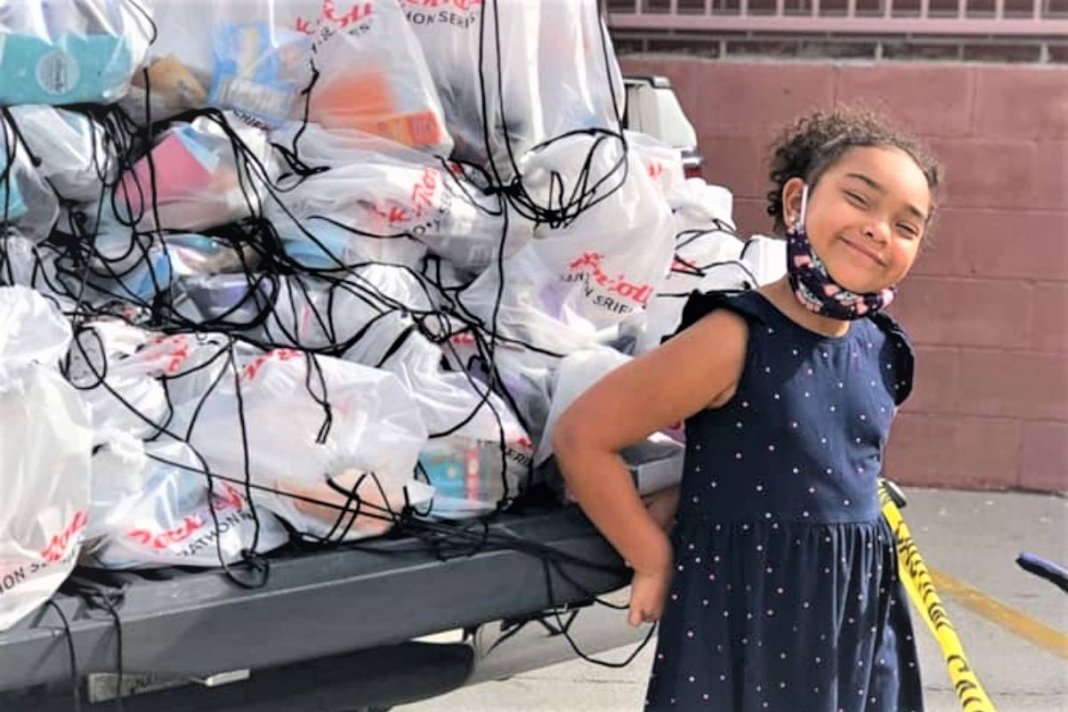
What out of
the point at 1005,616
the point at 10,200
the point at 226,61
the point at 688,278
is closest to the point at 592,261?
the point at 688,278

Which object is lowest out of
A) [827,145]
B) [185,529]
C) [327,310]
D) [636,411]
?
[185,529]

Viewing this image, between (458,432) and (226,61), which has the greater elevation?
(226,61)

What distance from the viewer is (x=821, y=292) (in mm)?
2438

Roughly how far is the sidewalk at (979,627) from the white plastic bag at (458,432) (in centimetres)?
153

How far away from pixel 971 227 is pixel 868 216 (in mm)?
4116

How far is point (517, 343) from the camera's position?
9.08ft

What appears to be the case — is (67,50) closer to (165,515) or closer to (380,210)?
(380,210)

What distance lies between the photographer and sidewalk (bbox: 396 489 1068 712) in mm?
4305

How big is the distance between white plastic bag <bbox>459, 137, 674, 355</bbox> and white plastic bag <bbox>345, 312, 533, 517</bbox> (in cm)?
26

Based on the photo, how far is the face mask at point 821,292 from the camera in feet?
7.98

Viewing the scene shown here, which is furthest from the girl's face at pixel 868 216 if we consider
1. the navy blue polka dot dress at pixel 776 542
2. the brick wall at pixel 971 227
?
the brick wall at pixel 971 227

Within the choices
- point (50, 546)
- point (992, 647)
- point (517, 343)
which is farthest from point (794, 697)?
point (992, 647)

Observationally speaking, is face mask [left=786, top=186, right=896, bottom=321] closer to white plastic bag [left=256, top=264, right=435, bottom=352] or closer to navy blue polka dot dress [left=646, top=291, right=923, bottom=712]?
navy blue polka dot dress [left=646, top=291, right=923, bottom=712]

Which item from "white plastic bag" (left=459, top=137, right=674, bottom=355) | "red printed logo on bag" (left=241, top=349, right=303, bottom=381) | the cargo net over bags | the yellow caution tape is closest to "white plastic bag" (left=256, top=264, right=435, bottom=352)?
the cargo net over bags
